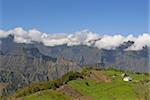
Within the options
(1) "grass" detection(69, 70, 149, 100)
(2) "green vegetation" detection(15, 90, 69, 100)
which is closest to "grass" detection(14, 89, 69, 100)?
(2) "green vegetation" detection(15, 90, 69, 100)

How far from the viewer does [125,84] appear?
608ft

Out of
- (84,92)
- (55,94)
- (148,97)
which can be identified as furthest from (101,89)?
(148,97)

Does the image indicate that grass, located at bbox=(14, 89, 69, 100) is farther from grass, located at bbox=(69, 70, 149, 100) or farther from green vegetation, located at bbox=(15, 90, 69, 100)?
grass, located at bbox=(69, 70, 149, 100)

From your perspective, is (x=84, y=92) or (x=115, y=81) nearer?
(x=84, y=92)

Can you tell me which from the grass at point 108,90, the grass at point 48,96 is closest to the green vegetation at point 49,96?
the grass at point 48,96

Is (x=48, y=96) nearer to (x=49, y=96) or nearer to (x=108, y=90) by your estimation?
(x=49, y=96)

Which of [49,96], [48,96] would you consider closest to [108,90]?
[49,96]

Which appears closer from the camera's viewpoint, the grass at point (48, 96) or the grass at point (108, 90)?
the grass at point (108, 90)

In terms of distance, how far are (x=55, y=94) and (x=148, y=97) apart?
111 meters

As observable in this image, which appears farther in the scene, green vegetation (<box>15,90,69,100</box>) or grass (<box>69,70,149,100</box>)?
green vegetation (<box>15,90,69,100</box>)

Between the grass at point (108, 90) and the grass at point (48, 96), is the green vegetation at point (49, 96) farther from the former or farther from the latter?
the grass at point (108, 90)

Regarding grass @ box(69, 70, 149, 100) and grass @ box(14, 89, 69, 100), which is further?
grass @ box(14, 89, 69, 100)

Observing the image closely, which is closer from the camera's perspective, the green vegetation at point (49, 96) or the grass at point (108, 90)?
the grass at point (108, 90)

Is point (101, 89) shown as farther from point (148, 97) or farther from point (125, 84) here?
point (148, 97)
